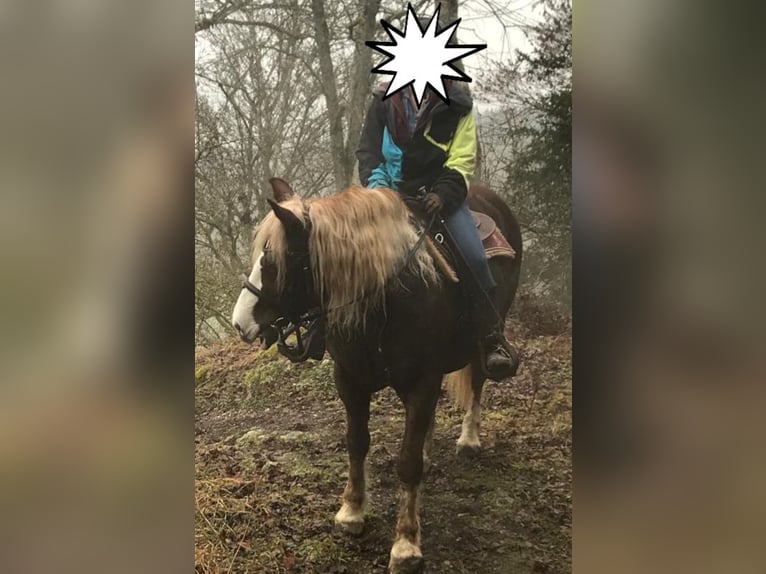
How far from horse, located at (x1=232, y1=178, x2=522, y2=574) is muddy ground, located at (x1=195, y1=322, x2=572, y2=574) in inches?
1.8

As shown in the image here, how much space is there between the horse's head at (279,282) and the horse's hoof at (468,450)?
27.3 inches

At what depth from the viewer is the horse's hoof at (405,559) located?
183 cm

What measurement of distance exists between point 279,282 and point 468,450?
866mm

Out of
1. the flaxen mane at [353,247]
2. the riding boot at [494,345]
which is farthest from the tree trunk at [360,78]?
the riding boot at [494,345]

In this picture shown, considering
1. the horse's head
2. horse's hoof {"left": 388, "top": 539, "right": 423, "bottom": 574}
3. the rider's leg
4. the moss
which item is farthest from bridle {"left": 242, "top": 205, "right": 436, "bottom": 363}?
horse's hoof {"left": 388, "top": 539, "right": 423, "bottom": 574}

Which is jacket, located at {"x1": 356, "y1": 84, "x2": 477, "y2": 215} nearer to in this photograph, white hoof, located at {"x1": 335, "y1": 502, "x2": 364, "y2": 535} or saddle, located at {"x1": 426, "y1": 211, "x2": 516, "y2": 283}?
saddle, located at {"x1": 426, "y1": 211, "x2": 516, "y2": 283}

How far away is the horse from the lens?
5.77 feet

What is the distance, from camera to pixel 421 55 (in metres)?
1.80

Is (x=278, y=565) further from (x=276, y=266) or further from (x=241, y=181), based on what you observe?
(x=241, y=181)
